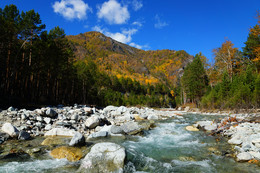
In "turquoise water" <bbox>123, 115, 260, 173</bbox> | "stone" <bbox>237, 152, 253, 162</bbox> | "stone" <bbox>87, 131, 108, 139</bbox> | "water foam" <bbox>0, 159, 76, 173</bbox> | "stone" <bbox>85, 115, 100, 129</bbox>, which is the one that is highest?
"stone" <bbox>85, 115, 100, 129</bbox>

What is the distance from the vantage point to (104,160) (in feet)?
14.5

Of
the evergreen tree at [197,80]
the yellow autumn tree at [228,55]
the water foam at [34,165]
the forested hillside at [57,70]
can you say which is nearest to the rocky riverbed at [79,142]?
the water foam at [34,165]

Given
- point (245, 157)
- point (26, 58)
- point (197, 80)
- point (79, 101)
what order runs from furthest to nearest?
1. point (79, 101)
2. point (197, 80)
3. point (26, 58)
4. point (245, 157)

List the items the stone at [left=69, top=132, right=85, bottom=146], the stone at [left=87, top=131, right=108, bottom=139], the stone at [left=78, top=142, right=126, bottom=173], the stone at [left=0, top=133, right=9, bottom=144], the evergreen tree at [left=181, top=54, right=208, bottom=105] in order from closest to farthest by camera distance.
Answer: the stone at [left=78, top=142, right=126, bottom=173], the stone at [left=69, top=132, right=85, bottom=146], the stone at [left=0, top=133, right=9, bottom=144], the stone at [left=87, top=131, right=108, bottom=139], the evergreen tree at [left=181, top=54, right=208, bottom=105]

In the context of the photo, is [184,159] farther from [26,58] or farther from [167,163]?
[26,58]

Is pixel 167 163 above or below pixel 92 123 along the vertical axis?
below

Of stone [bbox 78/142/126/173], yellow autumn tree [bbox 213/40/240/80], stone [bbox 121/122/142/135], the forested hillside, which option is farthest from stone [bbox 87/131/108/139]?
yellow autumn tree [bbox 213/40/240/80]

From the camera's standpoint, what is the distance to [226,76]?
26.0 m

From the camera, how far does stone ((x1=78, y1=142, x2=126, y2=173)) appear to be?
422cm

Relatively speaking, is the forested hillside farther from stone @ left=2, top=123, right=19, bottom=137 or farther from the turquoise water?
the turquoise water

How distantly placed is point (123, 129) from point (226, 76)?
24.3 metres

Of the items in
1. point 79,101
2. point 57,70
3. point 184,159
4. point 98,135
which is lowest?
point 184,159

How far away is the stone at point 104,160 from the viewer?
4219mm

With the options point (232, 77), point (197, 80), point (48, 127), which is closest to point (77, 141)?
point (48, 127)
